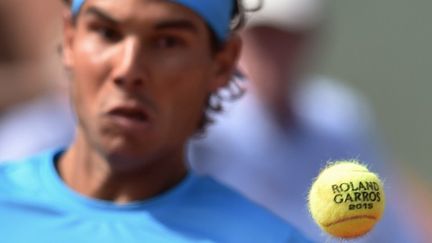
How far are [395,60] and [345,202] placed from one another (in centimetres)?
370

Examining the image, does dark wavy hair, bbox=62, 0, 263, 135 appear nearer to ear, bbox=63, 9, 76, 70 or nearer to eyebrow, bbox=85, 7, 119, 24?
ear, bbox=63, 9, 76, 70

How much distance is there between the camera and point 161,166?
135 inches

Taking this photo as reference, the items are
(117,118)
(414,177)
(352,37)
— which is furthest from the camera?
(352,37)

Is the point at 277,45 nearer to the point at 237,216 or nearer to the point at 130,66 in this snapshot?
the point at 237,216

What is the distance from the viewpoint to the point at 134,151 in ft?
10.8

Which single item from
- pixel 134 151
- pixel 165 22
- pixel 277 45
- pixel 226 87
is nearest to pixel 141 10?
pixel 165 22

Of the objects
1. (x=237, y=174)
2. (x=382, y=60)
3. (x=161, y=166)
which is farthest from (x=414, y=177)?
(x=161, y=166)

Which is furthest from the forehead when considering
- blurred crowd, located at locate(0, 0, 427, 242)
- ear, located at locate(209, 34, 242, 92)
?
blurred crowd, located at locate(0, 0, 427, 242)

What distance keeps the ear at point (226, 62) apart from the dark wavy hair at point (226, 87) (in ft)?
0.11

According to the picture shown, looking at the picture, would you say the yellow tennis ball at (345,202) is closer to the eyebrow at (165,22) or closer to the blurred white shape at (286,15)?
the eyebrow at (165,22)

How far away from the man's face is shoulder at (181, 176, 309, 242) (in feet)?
0.45

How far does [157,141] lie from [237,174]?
1.25m

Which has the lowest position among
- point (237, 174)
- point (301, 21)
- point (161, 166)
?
point (161, 166)

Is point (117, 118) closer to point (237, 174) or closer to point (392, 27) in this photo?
point (237, 174)
